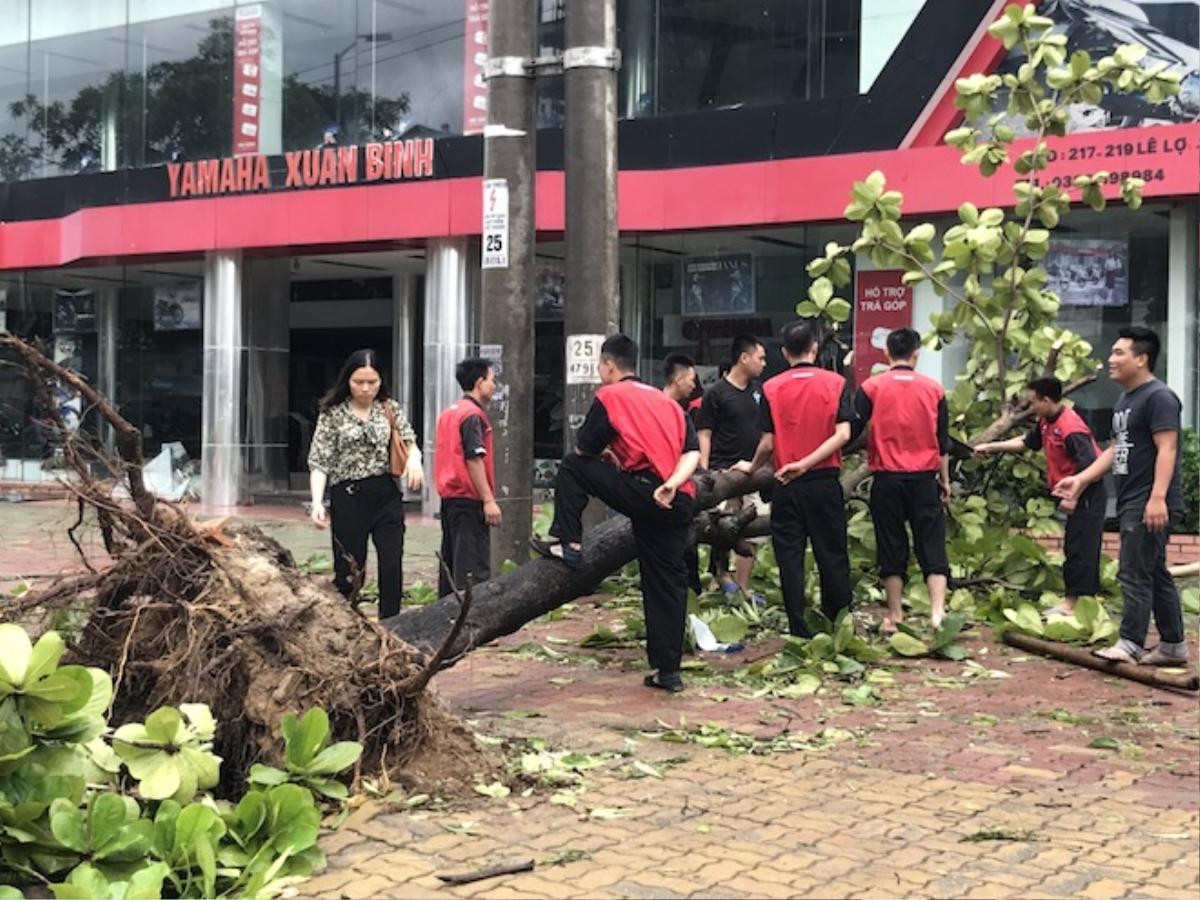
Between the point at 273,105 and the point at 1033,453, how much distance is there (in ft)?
44.1

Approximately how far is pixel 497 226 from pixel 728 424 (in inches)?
89.5

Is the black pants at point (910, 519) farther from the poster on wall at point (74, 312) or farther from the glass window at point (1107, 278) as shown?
the poster on wall at point (74, 312)

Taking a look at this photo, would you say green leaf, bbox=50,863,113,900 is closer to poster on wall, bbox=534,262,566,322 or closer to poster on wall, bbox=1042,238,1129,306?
poster on wall, bbox=1042,238,1129,306

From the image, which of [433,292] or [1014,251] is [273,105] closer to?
[433,292]

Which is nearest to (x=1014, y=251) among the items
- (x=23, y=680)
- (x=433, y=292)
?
(x=23, y=680)

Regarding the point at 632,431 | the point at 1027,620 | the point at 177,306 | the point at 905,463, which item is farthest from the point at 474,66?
the point at 632,431

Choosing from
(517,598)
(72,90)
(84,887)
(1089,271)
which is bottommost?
(84,887)

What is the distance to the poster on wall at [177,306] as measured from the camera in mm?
21906

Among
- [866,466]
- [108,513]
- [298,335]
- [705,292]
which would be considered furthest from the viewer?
[298,335]

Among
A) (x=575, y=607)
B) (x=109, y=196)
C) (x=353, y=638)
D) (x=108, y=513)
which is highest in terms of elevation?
(x=109, y=196)

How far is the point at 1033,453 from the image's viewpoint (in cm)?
959

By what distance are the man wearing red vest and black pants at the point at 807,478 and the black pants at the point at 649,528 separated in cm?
112

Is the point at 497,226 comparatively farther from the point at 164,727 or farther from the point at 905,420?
the point at 164,727

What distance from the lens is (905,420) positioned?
26.5 feet
